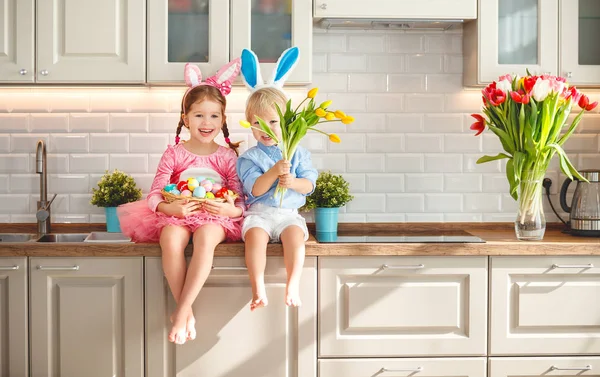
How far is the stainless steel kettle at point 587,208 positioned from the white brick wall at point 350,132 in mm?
479

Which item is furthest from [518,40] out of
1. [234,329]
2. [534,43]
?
[234,329]

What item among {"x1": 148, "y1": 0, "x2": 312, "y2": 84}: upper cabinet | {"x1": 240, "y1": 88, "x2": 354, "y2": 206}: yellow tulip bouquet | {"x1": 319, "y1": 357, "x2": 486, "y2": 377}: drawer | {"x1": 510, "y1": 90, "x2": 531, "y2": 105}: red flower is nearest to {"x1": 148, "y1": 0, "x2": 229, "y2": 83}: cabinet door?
{"x1": 148, "y1": 0, "x2": 312, "y2": 84}: upper cabinet

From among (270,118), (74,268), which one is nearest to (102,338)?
(74,268)

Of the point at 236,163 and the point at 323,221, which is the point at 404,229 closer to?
the point at 323,221

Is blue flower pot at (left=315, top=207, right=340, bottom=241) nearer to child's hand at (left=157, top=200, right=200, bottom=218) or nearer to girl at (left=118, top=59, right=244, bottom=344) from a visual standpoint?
girl at (left=118, top=59, right=244, bottom=344)

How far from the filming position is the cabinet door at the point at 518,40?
3166 millimetres

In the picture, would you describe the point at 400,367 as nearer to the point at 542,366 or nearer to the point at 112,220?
the point at 542,366

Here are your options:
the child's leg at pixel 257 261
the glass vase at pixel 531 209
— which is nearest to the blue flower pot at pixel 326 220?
the child's leg at pixel 257 261

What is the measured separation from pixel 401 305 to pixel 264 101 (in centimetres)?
99

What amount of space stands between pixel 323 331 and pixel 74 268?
3.37ft

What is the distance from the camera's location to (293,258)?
2746 millimetres

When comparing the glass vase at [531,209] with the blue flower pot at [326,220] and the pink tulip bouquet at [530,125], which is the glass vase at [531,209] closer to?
the pink tulip bouquet at [530,125]

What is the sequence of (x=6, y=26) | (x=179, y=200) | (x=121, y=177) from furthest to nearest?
(x=121, y=177)
(x=6, y=26)
(x=179, y=200)

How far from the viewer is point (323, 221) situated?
3.20m
